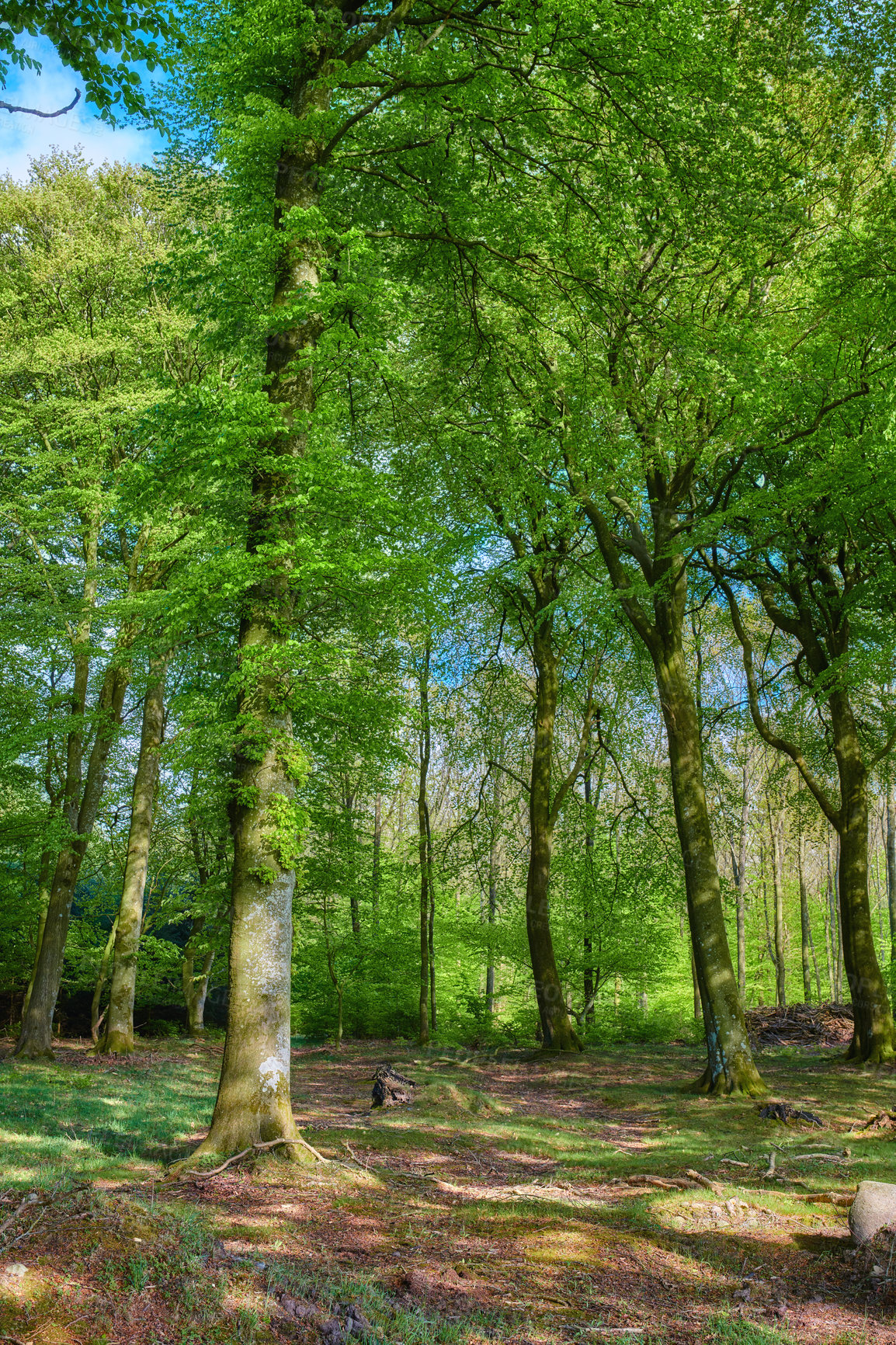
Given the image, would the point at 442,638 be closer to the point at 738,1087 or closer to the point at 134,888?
the point at 134,888

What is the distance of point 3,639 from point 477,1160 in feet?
34.3

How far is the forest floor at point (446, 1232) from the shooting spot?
330cm

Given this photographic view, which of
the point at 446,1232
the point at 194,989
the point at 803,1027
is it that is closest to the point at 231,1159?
the point at 446,1232

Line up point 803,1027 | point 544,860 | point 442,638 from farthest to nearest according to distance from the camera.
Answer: point 803,1027 < point 442,638 < point 544,860

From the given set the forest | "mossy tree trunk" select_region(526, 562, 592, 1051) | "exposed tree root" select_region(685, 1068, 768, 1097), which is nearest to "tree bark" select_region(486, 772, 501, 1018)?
the forest

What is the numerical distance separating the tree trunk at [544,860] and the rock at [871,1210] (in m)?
10.5

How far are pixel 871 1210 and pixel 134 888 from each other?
43.0 ft

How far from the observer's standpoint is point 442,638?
17.0 metres

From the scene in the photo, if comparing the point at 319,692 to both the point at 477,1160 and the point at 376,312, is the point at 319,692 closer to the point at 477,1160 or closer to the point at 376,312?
the point at 376,312

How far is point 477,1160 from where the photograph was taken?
23.1 ft

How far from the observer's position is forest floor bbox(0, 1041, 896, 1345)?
10.8ft

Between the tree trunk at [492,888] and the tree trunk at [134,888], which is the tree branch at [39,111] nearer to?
the tree trunk at [134,888]

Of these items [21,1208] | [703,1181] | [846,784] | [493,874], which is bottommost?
[703,1181]

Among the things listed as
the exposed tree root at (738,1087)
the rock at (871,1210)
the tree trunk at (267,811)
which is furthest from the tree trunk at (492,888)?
the rock at (871,1210)
